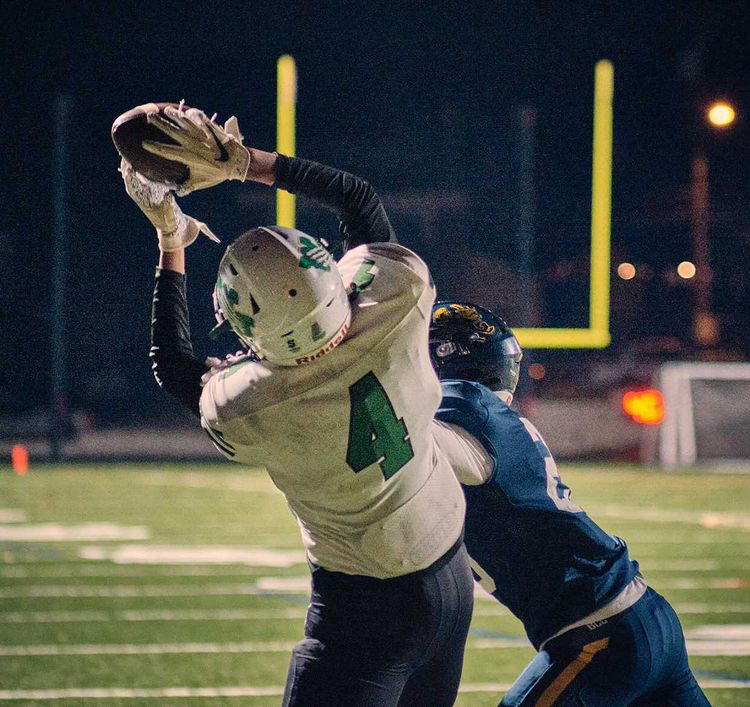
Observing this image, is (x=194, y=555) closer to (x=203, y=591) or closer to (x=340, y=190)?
(x=203, y=591)

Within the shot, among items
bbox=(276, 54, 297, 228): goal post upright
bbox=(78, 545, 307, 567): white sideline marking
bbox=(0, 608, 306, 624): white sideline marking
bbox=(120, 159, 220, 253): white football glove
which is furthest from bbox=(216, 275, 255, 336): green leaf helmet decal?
bbox=(276, 54, 297, 228): goal post upright

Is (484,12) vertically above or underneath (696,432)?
above

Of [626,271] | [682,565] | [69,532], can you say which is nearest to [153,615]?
[69,532]

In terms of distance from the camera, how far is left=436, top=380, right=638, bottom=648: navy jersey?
2.84 m

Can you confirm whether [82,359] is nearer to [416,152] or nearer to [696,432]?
[416,152]

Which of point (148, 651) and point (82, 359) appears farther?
point (82, 359)

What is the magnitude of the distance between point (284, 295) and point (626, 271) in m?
21.0

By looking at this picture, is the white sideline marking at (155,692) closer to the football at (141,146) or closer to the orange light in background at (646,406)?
the football at (141,146)

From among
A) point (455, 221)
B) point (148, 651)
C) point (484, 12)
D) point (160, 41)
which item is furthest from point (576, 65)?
point (148, 651)

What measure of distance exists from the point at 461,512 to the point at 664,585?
5.05m

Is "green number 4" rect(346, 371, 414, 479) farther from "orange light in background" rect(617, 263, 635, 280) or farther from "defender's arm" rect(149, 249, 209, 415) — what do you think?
"orange light in background" rect(617, 263, 635, 280)

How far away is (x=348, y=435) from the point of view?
2486 mm

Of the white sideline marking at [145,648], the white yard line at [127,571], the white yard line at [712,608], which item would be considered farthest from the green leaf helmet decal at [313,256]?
the white yard line at [127,571]

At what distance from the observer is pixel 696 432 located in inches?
653
